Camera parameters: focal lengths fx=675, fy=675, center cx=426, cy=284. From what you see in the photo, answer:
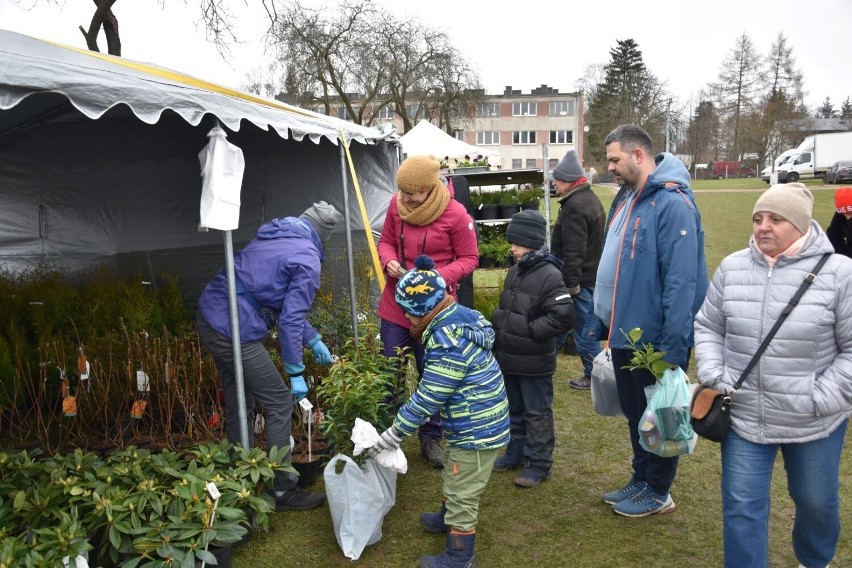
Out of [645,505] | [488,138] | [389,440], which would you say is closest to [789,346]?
[645,505]

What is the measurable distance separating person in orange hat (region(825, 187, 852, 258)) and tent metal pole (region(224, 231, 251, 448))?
4.95m

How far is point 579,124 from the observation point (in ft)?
190

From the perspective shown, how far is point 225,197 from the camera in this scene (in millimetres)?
3121

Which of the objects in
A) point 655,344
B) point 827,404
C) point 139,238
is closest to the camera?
point 827,404

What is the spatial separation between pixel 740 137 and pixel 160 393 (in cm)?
4872

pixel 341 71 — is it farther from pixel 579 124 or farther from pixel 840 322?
pixel 579 124

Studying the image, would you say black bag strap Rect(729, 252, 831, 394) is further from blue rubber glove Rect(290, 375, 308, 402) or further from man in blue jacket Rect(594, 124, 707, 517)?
blue rubber glove Rect(290, 375, 308, 402)

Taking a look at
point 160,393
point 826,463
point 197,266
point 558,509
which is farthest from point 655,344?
point 197,266

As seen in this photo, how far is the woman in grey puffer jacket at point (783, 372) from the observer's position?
2.22 metres

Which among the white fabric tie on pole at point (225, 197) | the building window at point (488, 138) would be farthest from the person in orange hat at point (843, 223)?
the building window at point (488, 138)

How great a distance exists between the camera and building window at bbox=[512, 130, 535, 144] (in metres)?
58.9

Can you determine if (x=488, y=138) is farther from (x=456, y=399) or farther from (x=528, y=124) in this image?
(x=456, y=399)

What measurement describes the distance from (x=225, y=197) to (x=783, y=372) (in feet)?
7.86

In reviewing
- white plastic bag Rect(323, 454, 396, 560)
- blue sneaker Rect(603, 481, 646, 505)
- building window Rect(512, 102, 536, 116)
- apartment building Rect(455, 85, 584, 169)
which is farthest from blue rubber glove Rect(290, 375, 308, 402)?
building window Rect(512, 102, 536, 116)
